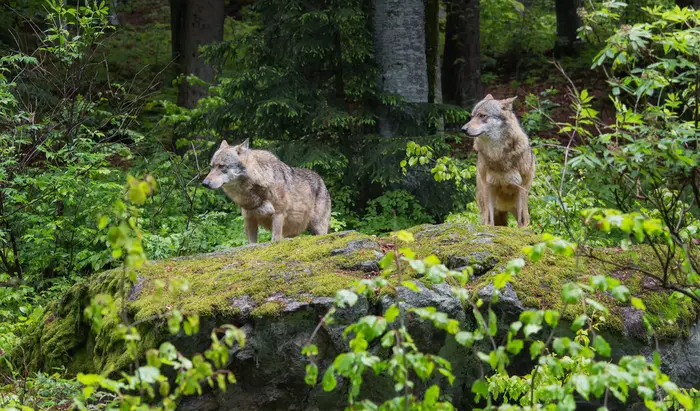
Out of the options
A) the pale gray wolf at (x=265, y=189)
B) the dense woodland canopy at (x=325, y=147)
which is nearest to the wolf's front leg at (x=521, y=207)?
the dense woodland canopy at (x=325, y=147)

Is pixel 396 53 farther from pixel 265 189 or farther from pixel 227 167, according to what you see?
pixel 227 167

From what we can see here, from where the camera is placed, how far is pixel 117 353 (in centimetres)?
648

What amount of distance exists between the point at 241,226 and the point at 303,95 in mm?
2468

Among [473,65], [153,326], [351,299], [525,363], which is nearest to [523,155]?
[525,363]

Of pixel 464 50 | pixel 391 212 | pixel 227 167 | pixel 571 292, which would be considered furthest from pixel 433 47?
pixel 571 292

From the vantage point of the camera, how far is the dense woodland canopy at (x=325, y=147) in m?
5.34

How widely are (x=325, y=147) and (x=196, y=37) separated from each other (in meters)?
5.53

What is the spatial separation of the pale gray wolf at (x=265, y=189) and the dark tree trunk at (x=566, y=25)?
15.6m

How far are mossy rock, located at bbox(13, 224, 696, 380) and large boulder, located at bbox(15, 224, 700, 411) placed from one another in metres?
0.01

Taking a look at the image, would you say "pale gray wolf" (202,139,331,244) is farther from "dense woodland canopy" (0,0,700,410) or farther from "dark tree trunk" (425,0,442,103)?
"dark tree trunk" (425,0,442,103)

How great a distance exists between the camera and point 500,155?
28.7ft

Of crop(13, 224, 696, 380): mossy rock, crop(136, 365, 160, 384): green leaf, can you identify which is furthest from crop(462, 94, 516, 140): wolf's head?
crop(136, 365, 160, 384): green leaf

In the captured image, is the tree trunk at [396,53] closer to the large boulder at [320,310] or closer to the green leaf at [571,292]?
the large boulder at [320,310]

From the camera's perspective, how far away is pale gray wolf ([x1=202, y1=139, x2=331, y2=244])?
9.32m
